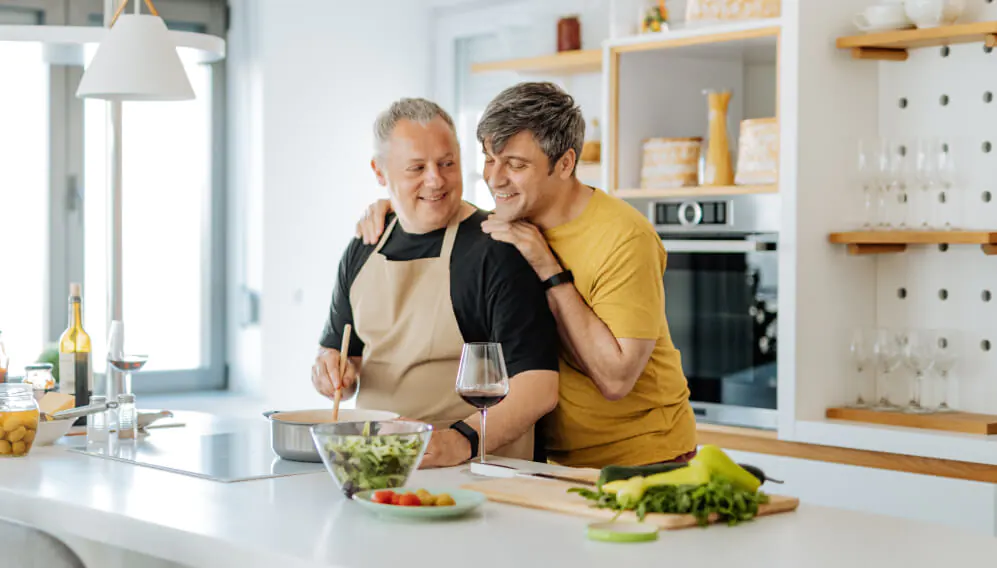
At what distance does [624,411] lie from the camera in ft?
8.75

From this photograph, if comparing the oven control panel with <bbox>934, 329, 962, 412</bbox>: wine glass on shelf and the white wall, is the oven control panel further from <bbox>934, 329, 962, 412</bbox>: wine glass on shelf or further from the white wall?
the white wall

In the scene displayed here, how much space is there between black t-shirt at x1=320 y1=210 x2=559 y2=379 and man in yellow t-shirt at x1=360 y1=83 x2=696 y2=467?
0.04 meters

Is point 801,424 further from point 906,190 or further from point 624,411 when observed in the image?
point 624,411

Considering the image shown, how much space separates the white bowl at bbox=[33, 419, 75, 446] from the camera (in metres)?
2.56

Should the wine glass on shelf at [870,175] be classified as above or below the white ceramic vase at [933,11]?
below

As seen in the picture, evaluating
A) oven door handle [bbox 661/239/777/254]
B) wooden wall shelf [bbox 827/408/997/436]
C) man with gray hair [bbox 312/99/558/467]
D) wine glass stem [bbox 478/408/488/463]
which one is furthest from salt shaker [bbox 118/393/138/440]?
wooden wall shelf [bbox 827/408/997/436]

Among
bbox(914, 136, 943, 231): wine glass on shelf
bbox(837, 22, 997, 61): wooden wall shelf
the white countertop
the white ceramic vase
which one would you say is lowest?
the white countertop

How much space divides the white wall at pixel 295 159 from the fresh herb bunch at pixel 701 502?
354 cm

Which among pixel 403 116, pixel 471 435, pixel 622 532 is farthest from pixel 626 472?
pixel 403 116

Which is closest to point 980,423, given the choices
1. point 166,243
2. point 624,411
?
point 624,411

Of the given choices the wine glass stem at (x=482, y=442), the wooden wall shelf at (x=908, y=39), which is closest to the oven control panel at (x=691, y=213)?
the wooden wall shelf at (x=908, y=39)

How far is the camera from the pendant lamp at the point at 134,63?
2820mm

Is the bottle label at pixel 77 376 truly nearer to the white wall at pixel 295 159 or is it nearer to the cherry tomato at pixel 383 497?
the cherry tomato at pixel 383 497

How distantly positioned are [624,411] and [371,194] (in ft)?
9.79
